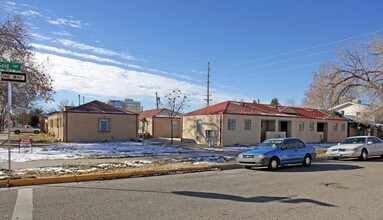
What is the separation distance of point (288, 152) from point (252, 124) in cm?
1640

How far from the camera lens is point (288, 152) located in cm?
1493

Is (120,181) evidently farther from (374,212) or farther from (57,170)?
(374,212)

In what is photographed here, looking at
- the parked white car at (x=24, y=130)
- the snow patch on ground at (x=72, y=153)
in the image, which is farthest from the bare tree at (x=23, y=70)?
the parked white car at (x=24, y=130)

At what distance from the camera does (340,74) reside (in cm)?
3092

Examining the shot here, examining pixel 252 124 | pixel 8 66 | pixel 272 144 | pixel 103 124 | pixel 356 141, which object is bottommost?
pixel 356 141

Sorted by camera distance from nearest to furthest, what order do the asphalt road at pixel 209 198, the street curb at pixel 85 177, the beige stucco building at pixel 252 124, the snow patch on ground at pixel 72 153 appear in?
the asphalt road at pixel 209 198, the street curb at pixel 85 177, the snow patch on ground at pixel 72 153, the beige stucco building at pixel 252 124

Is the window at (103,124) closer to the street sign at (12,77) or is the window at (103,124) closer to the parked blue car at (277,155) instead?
the parked blue car at (277,155)

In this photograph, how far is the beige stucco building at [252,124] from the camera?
1166 inches

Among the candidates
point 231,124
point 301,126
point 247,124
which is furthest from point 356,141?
point 301,126

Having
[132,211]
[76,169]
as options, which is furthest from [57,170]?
[132,211]

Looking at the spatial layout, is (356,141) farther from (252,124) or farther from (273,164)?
(252,124)

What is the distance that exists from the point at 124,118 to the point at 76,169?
20523 mm

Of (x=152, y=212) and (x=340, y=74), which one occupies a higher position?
(x=340, y=74)

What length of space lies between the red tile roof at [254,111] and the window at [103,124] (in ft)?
26.7
